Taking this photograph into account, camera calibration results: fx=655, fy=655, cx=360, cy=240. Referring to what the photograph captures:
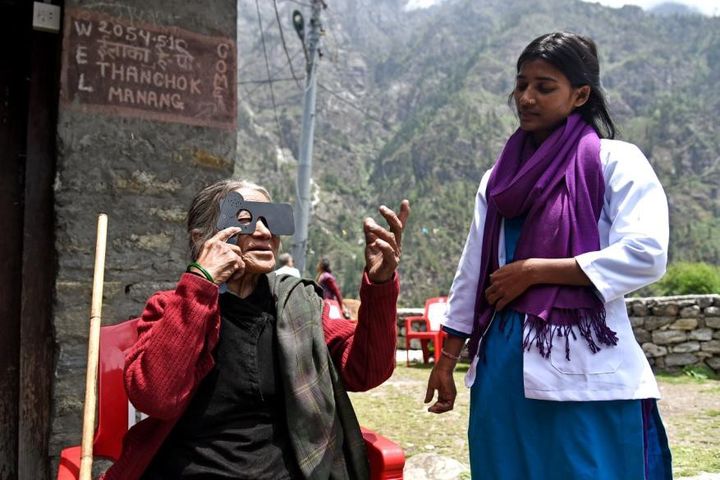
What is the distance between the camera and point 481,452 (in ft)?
5.49

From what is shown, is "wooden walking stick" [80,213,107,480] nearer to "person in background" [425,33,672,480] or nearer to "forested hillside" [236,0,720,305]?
"person in background" [425,33,672,480]

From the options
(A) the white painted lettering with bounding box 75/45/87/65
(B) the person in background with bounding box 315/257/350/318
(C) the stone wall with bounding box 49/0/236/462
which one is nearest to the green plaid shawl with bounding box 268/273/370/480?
(C) the stone wall with bounding box 49/0/236/462

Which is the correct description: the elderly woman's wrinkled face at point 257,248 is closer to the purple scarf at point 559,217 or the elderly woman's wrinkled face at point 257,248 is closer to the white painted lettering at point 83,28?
the purple scarf at point 559,217

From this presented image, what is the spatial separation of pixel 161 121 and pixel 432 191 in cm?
7010

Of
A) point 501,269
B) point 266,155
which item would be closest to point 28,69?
point 501,269

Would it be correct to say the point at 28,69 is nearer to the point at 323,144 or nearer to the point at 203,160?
the point at 203,160

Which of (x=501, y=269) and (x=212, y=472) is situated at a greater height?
(x=501, y=269)

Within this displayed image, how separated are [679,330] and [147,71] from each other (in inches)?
280

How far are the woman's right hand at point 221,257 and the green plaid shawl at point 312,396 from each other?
0.70 feet

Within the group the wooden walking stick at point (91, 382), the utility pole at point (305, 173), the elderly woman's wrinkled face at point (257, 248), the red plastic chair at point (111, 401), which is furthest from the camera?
the utility pole at point (305, 173)

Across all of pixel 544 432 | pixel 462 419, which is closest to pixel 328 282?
pixel 462 419

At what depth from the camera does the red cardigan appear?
5.07 ft

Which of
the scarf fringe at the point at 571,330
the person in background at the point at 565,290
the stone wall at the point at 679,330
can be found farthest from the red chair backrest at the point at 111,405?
the stone wall at the point at 679,330

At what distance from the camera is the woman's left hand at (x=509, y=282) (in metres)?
1.59
